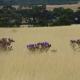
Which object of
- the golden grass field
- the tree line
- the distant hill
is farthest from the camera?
the distant hill

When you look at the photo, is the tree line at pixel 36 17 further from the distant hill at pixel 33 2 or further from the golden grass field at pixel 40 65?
the golden grass field at pixel 40 65

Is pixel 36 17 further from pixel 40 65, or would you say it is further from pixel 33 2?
pixel 40 65

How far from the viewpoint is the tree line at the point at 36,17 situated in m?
27.0

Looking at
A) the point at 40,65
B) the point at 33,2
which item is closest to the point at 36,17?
the point at 33,2

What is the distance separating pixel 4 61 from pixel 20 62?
0.44m

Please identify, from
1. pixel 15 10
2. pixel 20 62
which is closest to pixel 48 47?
pixel 20 62

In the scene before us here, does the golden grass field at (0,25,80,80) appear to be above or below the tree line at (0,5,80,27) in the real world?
above

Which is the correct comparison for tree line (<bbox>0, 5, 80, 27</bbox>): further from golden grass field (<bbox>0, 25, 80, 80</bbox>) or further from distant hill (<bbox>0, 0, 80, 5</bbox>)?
golden grass field (<bbox>0, 25, 80, 80</bbox>)

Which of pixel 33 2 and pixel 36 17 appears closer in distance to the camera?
pixel 36 17

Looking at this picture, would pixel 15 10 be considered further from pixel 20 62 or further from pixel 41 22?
pixel 20 62

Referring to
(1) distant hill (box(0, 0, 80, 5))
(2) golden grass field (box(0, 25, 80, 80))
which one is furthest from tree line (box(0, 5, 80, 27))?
(2) golden grass field (box(0, 25, 80, 80))

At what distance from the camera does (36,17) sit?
3005 cm

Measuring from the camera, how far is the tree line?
27000mm

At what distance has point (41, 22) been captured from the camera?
28.5 metres
